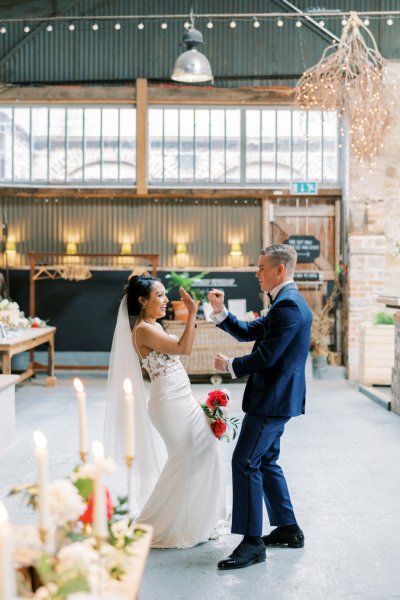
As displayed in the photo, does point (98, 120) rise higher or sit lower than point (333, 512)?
higher

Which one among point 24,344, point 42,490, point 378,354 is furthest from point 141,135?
point 42,490

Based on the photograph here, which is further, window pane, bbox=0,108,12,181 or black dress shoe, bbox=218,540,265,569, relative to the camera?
window pane, bbox=0,108,12,181

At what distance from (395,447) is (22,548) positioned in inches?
211

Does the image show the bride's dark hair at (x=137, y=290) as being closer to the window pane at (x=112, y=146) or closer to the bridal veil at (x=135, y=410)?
the bridal veil at (x=135, y=410)

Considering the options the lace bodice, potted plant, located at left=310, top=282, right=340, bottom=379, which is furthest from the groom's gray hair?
potted plant, located at left=310, top=282, right=340, bottom=379

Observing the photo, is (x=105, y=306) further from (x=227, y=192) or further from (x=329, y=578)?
(x=329, y=578)

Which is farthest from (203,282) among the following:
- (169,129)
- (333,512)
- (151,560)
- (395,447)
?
(151,560)

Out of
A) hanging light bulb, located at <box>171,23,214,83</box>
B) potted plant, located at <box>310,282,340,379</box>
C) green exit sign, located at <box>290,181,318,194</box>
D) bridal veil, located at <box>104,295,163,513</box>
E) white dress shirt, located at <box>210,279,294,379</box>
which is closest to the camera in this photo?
white dress shirt, located at <box>210,279,294,379</box>

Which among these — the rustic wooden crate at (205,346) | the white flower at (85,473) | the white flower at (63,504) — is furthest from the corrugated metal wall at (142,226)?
the white flower at (63,504)

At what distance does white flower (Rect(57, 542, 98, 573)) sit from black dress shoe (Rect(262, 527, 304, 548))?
2579 millimetres

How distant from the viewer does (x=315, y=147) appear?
1268 cm

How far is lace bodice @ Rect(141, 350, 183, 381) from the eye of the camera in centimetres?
456

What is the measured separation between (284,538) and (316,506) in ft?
2.88

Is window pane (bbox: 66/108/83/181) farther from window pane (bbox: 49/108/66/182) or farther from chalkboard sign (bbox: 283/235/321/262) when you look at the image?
chalkboard sign (bbox: 283/235/321/262)
